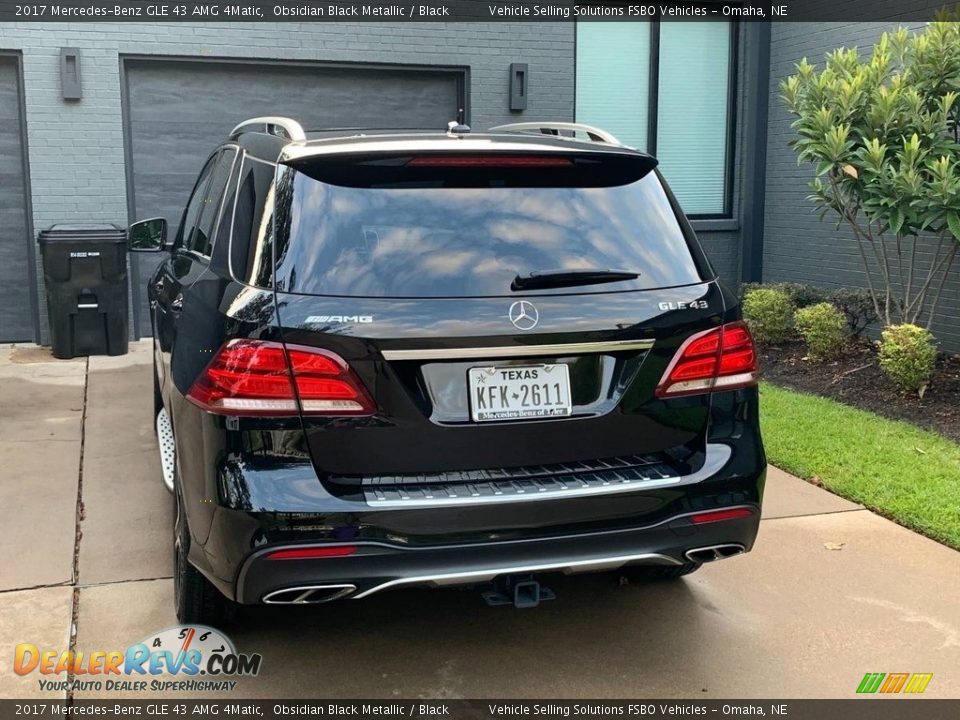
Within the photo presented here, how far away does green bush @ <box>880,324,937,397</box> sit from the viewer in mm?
6719

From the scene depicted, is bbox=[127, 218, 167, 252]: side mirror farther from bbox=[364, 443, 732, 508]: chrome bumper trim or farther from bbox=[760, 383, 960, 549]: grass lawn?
bbox=[760, 383, 960, 549]: grass lawn

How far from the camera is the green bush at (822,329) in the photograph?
25.9ft

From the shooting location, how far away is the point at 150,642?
3.53 m

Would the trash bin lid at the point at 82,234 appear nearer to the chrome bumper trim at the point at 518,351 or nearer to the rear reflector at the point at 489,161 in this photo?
the rear reflector at the point at 489,161

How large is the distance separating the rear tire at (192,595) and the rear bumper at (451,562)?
0.59 m

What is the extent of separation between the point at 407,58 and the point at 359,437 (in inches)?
289

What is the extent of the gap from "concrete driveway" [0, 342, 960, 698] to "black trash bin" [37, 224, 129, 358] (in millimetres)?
3805

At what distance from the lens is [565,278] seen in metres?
3.04

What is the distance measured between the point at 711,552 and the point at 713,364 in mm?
589

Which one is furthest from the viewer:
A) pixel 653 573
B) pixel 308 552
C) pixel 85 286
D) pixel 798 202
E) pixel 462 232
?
pixel 798 202

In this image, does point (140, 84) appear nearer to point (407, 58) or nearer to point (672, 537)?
point (407, 58)

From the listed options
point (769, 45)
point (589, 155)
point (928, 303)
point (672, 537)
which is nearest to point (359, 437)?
point (672, 537)

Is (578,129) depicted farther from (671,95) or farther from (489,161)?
(671,95)

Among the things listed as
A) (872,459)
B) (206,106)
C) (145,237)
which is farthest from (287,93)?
(872,459)
